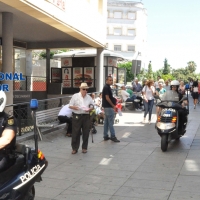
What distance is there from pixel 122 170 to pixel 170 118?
→ 2316mm

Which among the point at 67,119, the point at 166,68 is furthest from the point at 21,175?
the point at 166,68

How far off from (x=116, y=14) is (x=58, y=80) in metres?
48.5

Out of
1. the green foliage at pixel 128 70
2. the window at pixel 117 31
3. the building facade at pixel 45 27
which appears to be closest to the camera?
the building facade at pixel 45 27

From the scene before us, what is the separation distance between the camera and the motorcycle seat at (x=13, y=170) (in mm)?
3657

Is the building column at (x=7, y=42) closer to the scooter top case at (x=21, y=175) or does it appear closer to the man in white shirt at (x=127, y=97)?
the man in white shirt at (x=127, y=97)

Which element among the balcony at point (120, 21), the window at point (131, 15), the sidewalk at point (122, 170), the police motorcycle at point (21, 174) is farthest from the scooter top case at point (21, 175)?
the window at point (131, 15)

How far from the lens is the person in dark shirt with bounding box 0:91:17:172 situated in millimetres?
3610

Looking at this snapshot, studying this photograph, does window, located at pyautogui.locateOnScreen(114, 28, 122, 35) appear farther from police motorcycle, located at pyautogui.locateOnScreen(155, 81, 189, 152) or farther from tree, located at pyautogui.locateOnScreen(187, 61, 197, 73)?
police motorcycle, located at pyautogui.locateOnScreen(155, 81, 189, 152)

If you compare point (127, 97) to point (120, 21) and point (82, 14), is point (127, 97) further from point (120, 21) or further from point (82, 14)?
point (120, 21)

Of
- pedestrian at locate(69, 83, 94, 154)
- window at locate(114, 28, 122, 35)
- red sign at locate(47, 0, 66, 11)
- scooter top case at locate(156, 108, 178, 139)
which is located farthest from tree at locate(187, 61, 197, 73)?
pedestrian at locate(69, 83, 94, 154)

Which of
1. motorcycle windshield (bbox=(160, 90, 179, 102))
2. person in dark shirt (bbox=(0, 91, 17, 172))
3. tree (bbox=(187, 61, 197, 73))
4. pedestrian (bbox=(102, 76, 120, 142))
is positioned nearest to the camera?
person in dark shirt (bbox=(0, 91, 17, 172))

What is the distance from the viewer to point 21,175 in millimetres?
3824

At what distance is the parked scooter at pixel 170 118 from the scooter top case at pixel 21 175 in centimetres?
470

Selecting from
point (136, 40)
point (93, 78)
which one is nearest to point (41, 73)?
point (93, 78)
